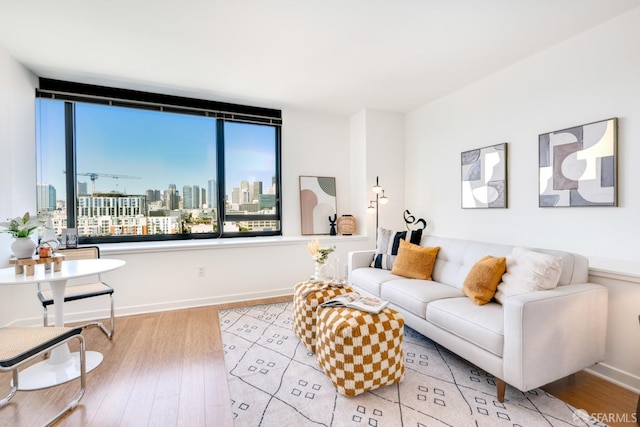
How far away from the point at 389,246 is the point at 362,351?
165cm

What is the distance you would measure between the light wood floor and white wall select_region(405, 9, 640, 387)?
368mm

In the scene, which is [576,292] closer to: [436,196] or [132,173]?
[436,196]

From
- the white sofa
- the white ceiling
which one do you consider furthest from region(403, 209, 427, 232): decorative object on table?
Result: the white ceiling

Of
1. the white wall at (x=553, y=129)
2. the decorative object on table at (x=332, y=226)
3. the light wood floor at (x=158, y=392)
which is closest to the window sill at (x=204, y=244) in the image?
the decorative object on table at (x=332, y=226)

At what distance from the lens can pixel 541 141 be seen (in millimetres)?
2520

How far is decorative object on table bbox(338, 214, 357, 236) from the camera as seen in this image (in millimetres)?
4148

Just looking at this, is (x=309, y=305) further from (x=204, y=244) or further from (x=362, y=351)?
(x=204, y=244)

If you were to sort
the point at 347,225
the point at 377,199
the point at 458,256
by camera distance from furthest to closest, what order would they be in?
the point at 347,225
the point at 377,199
the point at 458,256

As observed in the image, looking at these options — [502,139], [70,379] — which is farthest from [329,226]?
[70,379]

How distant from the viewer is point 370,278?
2.92m

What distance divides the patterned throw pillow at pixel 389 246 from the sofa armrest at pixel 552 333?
4.64ft

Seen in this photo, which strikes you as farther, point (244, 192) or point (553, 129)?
point (244, 192)

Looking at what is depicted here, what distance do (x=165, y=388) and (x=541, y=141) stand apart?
3.52m

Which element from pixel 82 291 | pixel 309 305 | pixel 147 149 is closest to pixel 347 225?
pixel 309 305
